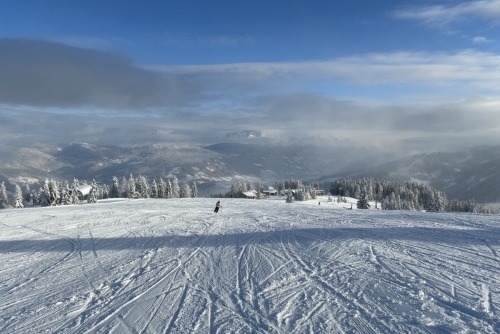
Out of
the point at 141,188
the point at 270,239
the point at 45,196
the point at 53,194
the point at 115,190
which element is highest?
the point at 141,188

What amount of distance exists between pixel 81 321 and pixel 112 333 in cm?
117

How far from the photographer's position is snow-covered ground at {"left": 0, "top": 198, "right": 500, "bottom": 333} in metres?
8.00

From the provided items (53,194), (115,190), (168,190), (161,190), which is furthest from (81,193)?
(168,190)

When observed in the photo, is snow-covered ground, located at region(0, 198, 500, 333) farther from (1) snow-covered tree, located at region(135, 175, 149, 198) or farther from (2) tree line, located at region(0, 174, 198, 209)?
(1) snow-covered tree, located at region(135, 175, 149, 198)

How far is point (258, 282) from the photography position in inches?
432

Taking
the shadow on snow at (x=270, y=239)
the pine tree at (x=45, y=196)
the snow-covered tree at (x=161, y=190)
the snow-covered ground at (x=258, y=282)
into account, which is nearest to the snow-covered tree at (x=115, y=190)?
the snow-covered tree at (x=161, y=190)

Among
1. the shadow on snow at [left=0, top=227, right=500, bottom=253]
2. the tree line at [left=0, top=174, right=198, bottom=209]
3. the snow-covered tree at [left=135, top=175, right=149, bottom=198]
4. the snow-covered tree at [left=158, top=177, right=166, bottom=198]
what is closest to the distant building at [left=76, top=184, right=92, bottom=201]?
the tree line at [left=0, top=174, right=198, bottom=209]

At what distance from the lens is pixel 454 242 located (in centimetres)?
1616

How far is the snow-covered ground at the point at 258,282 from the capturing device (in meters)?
8.00

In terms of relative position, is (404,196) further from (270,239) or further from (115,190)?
(270,239)

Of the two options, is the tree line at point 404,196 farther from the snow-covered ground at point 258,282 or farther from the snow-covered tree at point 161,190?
the snow-covered ground at point 258,282

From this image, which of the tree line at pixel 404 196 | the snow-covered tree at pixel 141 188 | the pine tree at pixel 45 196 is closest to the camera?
the pine tree at pixel 45 196

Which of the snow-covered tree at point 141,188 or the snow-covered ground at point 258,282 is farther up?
the snow-covered tree at point 141,188

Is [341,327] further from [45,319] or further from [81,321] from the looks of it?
[45,319]
